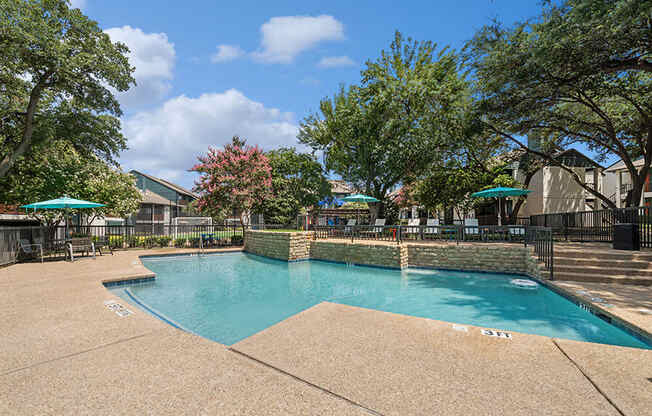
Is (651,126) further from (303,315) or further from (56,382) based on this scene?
(56,382)

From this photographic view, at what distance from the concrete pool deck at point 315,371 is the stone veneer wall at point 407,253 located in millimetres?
6314

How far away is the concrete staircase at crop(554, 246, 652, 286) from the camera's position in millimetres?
6898

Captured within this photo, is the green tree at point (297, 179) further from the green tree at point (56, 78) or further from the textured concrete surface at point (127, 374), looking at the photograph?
the textured concrete surface at point (127, 374)

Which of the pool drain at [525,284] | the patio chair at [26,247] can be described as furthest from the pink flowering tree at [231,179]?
the pool drain at [525,284]

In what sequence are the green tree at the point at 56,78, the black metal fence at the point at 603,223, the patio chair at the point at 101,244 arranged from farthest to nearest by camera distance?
the patio chair at the point at 101,244 → the green tree at the point at 56,78 → the black metal fence at the point at 603,223

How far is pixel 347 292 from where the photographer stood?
8641mm

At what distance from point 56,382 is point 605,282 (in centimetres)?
1048

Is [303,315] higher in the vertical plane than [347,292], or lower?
higher

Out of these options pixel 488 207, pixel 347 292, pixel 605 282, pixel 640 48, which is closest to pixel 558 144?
pixel 488 207

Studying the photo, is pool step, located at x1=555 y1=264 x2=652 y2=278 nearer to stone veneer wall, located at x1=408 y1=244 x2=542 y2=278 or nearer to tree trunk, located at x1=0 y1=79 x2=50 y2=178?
stone veneer wall, located at x1=408 y1=244 x2=542 y2=278

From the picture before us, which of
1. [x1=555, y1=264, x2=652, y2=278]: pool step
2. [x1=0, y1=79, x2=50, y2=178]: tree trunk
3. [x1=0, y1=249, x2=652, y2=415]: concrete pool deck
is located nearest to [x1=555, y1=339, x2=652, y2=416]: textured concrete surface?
[x1=0, y1=249, x2=652, y2=415]: concrete pool deck

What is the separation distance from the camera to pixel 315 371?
9.07 ft

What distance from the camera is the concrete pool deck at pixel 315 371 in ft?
7.43

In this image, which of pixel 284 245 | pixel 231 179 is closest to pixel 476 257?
pixel 284 245
